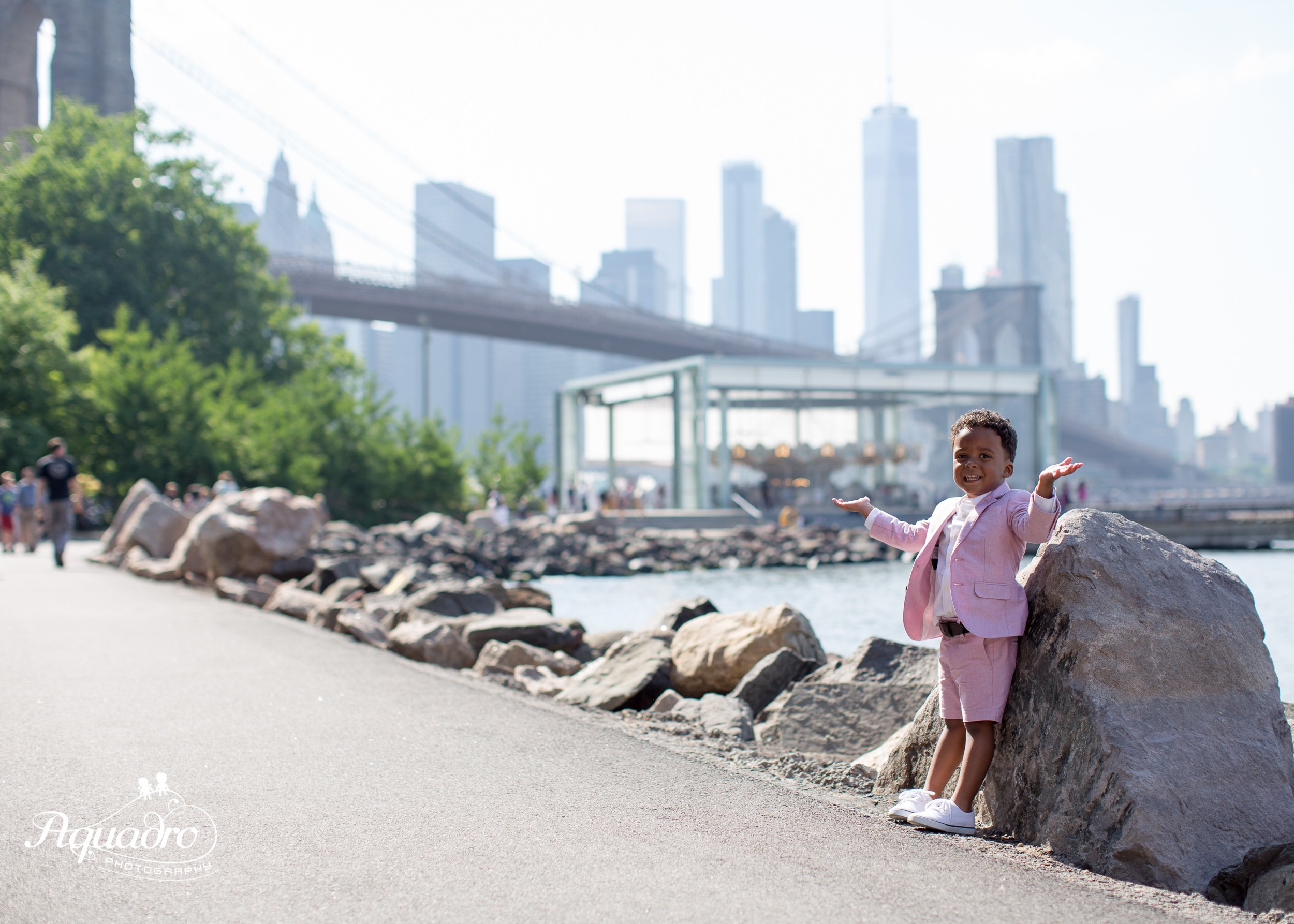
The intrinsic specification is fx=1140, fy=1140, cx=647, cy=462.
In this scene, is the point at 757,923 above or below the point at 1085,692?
below

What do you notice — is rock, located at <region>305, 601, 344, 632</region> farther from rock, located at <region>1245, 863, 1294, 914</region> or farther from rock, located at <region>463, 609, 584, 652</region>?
rock, located at <region>1245, 863, 1294, 914</region>

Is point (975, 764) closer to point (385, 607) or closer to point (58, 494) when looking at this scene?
point (385, 607)

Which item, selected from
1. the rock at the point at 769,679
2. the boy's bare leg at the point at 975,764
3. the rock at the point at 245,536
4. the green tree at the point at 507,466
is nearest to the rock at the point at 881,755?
the boy's bare leg at the point at 975,764

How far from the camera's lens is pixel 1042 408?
1849 inches

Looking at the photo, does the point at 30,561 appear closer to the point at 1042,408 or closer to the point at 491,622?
the point at 491,622

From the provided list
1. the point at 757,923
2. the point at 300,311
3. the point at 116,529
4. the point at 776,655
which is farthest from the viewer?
the point at 300,311

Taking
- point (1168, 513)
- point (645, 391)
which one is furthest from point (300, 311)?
point (1168, 513)

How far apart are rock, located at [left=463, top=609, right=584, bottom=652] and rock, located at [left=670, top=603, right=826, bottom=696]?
1641 millimetres

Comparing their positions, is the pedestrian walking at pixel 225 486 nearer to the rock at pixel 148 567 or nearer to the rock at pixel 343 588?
the rock at pixel 148 567

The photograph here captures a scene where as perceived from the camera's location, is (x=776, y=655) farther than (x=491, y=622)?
No

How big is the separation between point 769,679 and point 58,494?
1179 cm

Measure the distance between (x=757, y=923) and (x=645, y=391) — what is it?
42.6 metres

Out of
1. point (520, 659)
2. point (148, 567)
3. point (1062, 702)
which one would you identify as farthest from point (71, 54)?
point (1062, 702)

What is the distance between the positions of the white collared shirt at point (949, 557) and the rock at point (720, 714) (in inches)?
84.2
